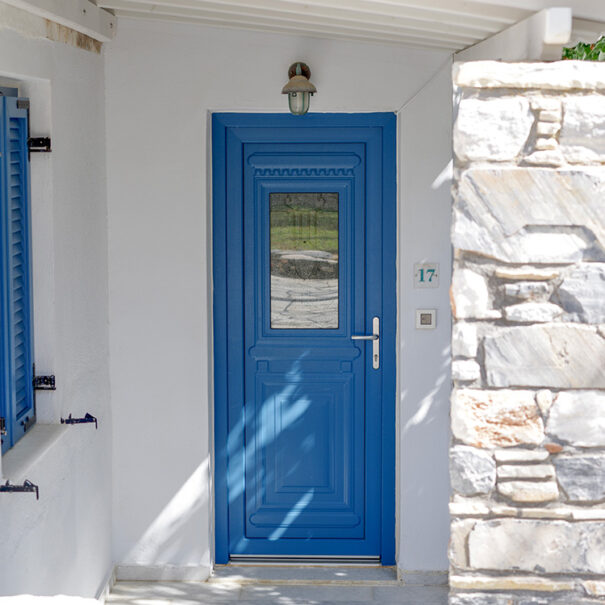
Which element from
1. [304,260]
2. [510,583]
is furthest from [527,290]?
[304,260]

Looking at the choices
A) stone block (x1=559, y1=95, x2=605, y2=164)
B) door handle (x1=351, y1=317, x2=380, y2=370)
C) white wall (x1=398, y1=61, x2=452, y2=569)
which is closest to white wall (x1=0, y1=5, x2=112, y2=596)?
door handle (x1=351, y1=317, x2=380, y2=370)

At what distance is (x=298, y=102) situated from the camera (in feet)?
16.0

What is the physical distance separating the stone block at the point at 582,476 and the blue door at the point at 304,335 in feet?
7.12

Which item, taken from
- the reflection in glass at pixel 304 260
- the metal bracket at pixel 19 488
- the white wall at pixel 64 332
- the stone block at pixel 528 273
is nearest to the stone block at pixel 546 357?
the stone block at pixel 528 273

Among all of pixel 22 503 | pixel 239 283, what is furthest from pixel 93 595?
pixel 239 283

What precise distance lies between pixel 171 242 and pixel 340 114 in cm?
110

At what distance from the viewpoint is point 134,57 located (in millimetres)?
5016

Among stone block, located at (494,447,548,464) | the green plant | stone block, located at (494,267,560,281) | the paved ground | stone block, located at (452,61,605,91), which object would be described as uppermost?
the green plant

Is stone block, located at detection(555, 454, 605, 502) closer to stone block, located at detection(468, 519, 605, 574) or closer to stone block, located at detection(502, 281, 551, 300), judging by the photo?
stone block, located at detection(468, 519, 605, 574)

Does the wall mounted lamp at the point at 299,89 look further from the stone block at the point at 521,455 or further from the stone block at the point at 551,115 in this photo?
the stone block at the point at 521,455

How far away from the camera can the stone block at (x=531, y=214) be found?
307 centimetres

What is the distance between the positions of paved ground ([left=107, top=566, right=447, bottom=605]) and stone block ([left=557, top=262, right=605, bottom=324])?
2453mm

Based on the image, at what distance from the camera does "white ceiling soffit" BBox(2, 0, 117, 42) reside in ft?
12.1

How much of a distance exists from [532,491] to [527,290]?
0.65 m
